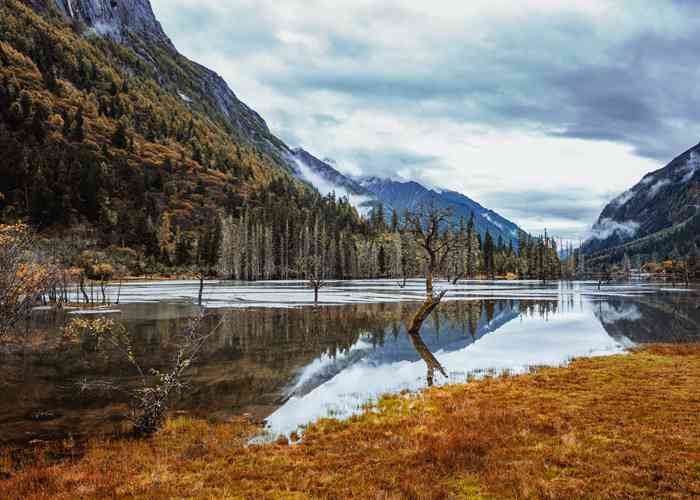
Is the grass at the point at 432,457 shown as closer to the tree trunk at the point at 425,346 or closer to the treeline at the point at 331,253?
the tree trunk at the point at 425,346

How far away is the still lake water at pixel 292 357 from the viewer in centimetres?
1552

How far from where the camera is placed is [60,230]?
13225 cm

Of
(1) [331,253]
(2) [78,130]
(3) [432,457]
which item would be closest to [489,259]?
(1) [331,253]

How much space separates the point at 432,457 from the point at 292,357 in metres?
14.6

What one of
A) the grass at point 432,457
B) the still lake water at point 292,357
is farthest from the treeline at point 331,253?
the grass at point 432,457

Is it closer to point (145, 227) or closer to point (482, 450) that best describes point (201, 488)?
point (482, 450)

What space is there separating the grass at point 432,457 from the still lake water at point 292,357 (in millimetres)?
2216

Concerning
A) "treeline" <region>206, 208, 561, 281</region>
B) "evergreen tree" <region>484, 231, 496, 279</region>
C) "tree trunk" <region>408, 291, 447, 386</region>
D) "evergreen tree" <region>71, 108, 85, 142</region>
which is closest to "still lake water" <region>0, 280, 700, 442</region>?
"tree trunk" <region>408, 291, 447, 386</region>

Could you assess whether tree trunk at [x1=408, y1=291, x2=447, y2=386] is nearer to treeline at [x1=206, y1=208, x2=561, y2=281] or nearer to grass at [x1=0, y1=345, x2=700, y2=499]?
grass at [x1=0, y1=345, x2=700, y2=499]

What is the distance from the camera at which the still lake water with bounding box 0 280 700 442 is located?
15.5 meters

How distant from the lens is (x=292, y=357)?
24.2 metres

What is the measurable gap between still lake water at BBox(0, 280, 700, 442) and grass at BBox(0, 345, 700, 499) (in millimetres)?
2216

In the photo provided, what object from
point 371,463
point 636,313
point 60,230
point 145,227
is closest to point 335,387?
point 371,463

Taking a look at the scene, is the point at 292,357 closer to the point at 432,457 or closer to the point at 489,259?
the point at 432,457
